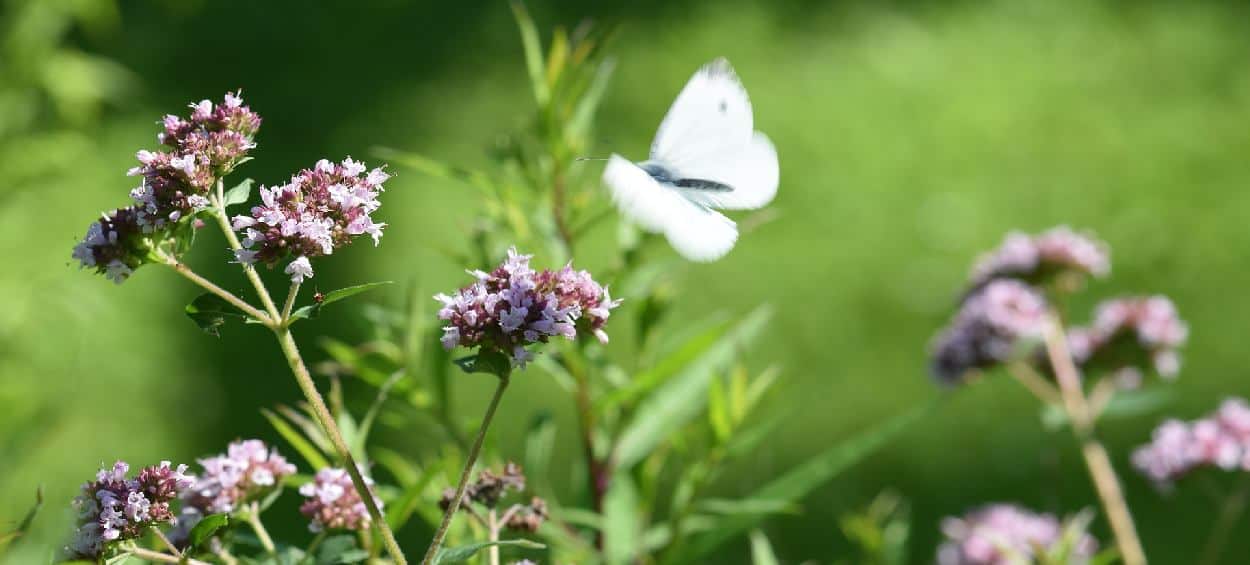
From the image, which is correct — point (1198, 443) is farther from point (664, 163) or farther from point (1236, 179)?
point (1236, 179)

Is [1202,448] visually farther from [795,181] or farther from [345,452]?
[795,181]

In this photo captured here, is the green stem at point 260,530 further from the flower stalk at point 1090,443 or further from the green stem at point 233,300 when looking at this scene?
the flower stalk at point 1090,443

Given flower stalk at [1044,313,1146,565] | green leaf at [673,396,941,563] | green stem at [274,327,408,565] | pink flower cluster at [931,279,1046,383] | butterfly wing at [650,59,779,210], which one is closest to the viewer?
green stem at [274,327,408,565]

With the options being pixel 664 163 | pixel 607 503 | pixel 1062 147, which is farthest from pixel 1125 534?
pixel 1062 147

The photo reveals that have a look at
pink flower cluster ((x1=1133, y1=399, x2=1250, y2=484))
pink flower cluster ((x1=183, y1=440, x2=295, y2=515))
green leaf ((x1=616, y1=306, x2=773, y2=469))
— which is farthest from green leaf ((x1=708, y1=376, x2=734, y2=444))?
pink flower cluster ((x1=1133, y1=399, x2=1250, y2=484))

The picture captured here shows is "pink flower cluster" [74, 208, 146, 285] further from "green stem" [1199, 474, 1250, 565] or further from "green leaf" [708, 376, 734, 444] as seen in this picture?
"green stem" [1199, 474, 1250, 565]

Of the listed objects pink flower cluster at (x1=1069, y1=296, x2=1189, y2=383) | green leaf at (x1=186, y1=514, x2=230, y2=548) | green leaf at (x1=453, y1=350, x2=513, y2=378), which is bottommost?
green leaf at (x1=186, y1=514, x2=230, y2=548)
